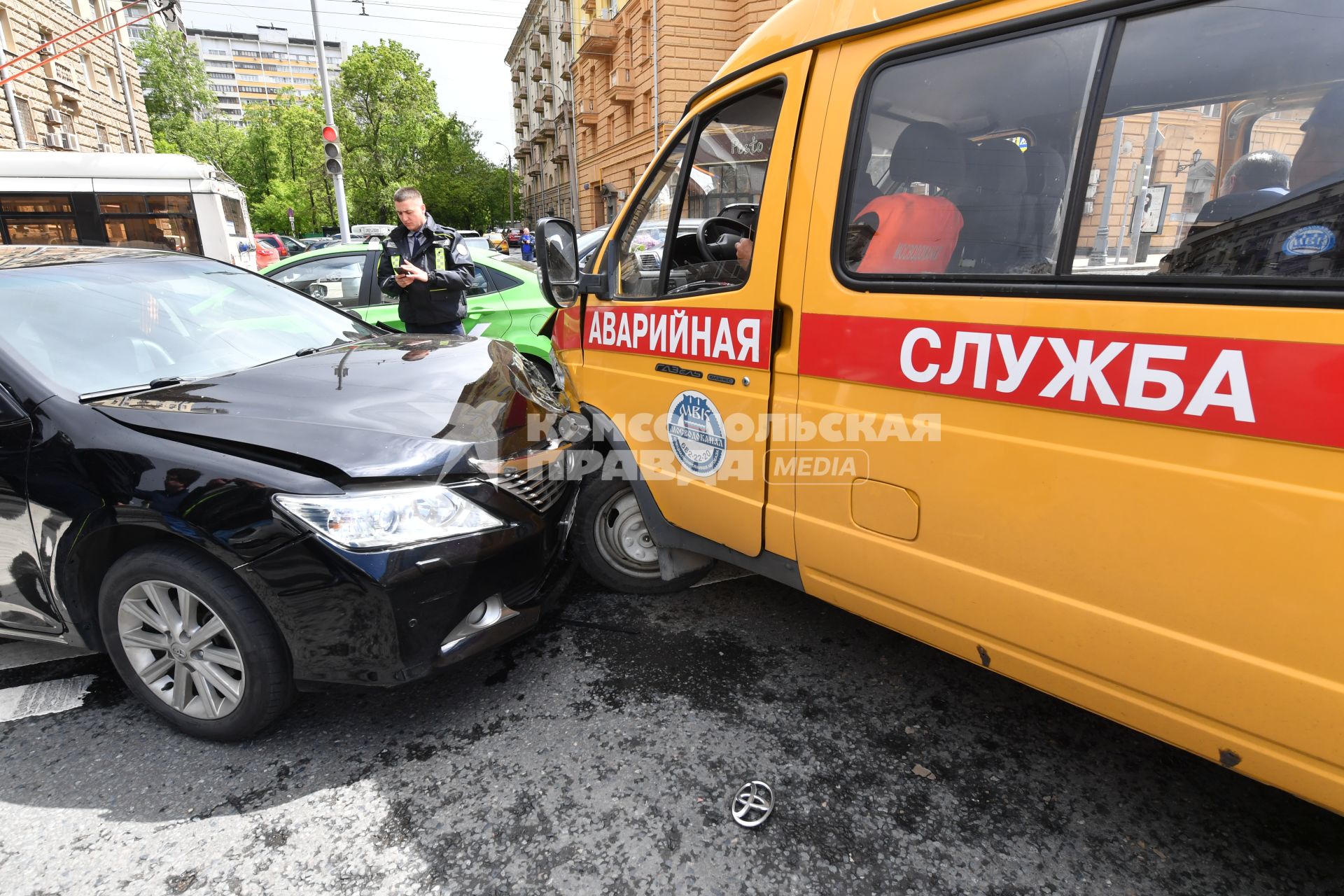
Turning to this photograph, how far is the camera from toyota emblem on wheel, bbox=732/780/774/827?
2.03m

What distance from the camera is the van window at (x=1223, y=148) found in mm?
1358

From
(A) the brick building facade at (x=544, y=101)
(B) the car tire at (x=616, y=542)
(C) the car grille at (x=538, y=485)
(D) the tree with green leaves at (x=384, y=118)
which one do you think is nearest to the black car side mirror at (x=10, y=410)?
(C) the car grille at (x=538, y=485)

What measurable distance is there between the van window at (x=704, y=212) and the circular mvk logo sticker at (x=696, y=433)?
0.41m

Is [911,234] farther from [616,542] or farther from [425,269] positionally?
[425,269]

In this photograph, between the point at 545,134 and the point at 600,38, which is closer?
the point at 600,38

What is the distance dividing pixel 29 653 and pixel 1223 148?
→ 4.23 meters

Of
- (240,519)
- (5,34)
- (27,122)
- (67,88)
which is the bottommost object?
(240,519)

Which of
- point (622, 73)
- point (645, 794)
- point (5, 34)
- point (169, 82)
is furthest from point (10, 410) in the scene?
point (169, 82)

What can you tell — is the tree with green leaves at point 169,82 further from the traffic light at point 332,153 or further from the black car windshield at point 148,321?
the black car windshield at point 148,321

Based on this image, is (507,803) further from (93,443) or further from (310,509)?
(93,443)

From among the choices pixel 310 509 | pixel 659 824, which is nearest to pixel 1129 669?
pixel 659 824

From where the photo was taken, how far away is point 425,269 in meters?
4.66

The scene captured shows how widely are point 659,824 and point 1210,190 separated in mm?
2089

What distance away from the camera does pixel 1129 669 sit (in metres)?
1.70
